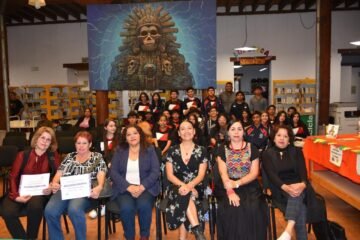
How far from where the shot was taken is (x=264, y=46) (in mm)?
11297

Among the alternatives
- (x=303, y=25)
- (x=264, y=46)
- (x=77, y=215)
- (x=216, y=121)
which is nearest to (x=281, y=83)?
(x=264, y=46)

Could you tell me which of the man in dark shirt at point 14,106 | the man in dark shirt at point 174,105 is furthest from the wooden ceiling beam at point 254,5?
the man in dark shirt at point 14,106

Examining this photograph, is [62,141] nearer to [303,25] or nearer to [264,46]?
[264,46]

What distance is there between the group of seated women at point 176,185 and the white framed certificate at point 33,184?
5cm

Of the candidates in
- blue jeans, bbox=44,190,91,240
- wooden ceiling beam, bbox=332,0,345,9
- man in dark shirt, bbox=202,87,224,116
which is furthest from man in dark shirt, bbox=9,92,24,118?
wooden ceiling beam, bbox=332,0,345,9

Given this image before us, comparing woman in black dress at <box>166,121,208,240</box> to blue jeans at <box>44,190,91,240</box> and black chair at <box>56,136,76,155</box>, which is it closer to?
blue jeans at <box>44,190,91,240</box>

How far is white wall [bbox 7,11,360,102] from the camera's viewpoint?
36.5ft

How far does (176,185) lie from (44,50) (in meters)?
10.9

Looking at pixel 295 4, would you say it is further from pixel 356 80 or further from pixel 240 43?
pixel 356 80

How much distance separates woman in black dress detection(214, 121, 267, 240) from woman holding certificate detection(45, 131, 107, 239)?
3.82 ft

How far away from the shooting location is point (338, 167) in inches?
138

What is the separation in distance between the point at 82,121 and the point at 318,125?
546 cm

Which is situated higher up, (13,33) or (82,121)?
(13,33)

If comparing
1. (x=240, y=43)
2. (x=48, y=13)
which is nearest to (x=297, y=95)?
(x=240, y=43)
